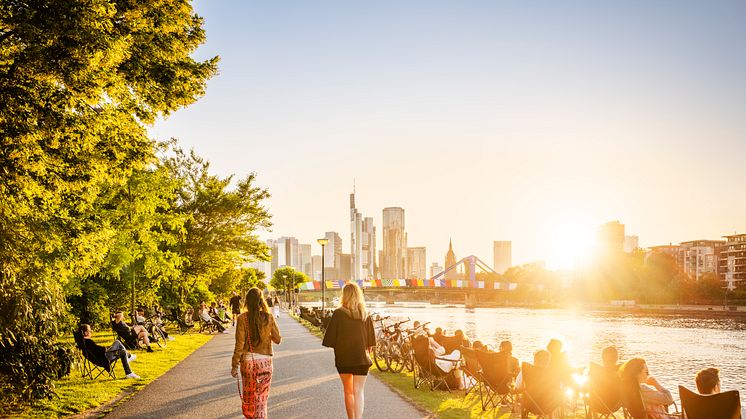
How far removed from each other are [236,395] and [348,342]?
420cm

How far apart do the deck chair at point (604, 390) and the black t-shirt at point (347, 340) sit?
118 inches

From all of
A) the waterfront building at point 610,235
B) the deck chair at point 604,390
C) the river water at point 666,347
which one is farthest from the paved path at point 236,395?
the waterfront building at point 610,235

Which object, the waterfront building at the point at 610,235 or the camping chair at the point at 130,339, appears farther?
the waterfront building at the point at 610,235

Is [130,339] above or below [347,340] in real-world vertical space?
below

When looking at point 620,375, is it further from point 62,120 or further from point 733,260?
point 733,260

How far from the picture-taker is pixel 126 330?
1762 centimetres

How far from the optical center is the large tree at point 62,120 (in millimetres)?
7285

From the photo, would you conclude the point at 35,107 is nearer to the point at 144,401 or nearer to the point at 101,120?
the point at 101,120

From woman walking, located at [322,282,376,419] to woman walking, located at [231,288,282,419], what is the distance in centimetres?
76

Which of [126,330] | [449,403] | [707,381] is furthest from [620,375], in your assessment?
[126,330]

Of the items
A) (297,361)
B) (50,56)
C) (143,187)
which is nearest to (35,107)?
(50,56)

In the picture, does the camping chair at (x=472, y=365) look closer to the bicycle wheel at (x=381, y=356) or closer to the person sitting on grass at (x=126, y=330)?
the bicycle wheel at (x=381, y=356)

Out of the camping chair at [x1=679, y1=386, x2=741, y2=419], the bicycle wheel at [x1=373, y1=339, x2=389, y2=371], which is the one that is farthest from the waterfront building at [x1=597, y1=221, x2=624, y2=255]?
the camping chair at [x1=679, y1=386, x2=741, y2=419]

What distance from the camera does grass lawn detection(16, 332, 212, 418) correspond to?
9.32m
